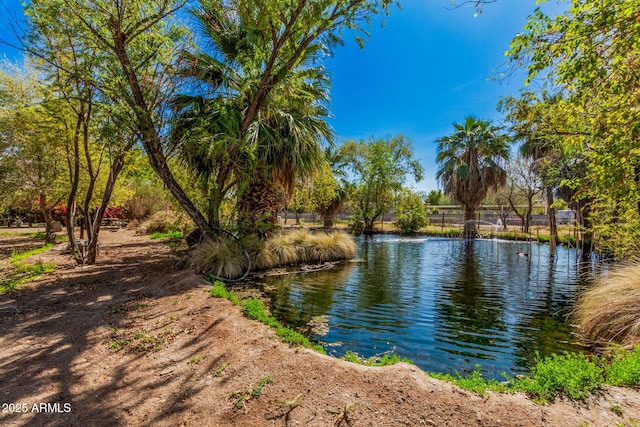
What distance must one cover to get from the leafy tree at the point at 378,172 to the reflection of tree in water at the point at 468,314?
1528cm

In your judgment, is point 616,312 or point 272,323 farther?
point 272,323

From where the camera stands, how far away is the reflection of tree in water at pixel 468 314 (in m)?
4.48

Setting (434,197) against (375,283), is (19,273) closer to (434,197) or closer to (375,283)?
(375,283)

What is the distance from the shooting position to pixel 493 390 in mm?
2598

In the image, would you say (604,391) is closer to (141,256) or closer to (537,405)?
(537,405)

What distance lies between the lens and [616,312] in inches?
154

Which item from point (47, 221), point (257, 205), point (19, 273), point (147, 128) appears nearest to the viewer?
point (147, 128)

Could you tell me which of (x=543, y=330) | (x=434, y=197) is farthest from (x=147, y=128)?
(x=434, y=197)

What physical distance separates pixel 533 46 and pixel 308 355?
14.5 ft

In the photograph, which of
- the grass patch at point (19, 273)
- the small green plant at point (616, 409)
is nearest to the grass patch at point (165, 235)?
the grass patch at point (19, 273)

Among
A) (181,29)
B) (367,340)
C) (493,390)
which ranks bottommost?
(367,340)

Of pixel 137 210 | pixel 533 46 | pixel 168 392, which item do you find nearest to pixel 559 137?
pixel 533 46

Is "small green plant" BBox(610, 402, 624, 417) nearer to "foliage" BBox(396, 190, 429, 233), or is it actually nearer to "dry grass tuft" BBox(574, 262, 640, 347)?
"dry grass tuft" BBox(574, 262, 640, 347)

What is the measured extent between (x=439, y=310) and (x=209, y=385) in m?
4.59
